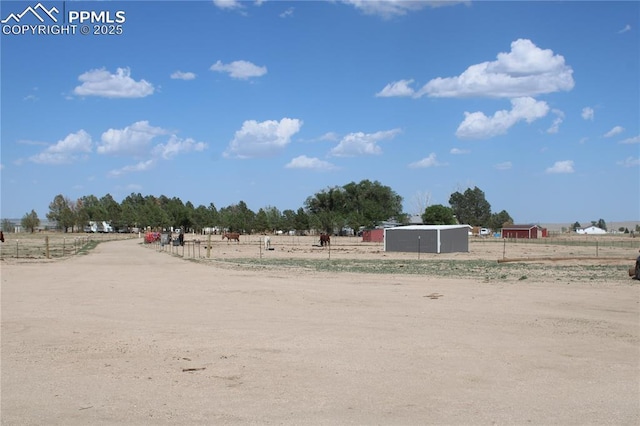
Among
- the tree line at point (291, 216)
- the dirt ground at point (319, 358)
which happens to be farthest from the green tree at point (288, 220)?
the dirt ground at point (319, 358)

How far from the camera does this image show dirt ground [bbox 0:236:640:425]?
784 centimetres

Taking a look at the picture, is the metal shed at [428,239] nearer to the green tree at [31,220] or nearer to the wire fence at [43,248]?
the wire fence at [43,248]

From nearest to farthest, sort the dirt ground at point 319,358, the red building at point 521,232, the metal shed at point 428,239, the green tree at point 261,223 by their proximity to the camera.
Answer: the dirt ground at point 319,358
the metal shed at point 428,239
the red building at point 521,232
the green tree at point 261,223

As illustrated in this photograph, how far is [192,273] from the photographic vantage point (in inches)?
1158

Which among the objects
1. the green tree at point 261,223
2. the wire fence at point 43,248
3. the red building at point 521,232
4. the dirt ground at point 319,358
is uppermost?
the green tree at point 261,223

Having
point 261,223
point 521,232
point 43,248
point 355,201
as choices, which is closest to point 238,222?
point 261,223

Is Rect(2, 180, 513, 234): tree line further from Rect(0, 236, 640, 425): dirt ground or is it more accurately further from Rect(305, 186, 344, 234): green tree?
Rect(0, 236, 640, 425): dirt ground

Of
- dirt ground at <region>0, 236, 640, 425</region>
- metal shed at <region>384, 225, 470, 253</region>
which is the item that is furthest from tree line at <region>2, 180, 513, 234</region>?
dirt ground at <region>0, 236, 640, 425</region>

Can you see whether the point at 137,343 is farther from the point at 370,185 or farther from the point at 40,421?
the point at 370,185

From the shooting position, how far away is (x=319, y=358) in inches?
419

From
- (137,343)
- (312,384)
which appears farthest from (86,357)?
(312,384)

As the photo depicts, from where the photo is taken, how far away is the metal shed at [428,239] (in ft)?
189

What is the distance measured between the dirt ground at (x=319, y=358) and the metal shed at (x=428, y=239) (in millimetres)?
37378

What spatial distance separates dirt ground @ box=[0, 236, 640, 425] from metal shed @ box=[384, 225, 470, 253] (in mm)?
37378
